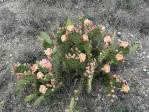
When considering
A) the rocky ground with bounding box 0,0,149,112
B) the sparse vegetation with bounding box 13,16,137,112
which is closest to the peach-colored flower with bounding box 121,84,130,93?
the sparse vegetation with bounding box 13,16,137,112

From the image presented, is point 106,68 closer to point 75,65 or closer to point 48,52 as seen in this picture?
point 75,65

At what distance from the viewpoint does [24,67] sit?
16.7ft

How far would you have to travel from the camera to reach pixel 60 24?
6051 mm

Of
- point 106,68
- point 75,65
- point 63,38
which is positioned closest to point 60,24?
point 63,38

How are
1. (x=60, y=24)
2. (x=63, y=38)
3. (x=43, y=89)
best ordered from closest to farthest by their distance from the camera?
(x=43, y=89) < (x=63, y=38) < (x=60, y=24)

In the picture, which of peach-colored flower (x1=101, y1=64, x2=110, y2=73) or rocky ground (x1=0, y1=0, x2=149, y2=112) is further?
rocky ground (x1=0, y1=0, x2=149, y2=112)

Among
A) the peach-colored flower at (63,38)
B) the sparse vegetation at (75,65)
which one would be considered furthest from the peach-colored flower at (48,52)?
the peach-colored flower at (63,38)

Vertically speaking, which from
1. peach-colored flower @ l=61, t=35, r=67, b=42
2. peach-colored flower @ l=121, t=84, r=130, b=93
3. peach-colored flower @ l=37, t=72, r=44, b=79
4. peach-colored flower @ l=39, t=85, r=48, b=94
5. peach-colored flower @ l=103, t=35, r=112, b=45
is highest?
peach-colored flower @ l=61, t=35, r=67, b=42

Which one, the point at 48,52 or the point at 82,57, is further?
the point at 48,52

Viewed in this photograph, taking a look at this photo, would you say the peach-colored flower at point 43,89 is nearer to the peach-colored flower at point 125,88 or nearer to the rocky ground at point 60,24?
the rocky ground at point 60,24

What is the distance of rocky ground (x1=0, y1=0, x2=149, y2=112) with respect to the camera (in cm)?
511

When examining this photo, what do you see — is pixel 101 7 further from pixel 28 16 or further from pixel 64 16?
pixel 28 16

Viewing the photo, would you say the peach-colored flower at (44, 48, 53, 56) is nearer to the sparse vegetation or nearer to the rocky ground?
the sparse vegetation

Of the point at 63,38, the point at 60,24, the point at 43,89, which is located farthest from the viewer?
the point at 60,24
